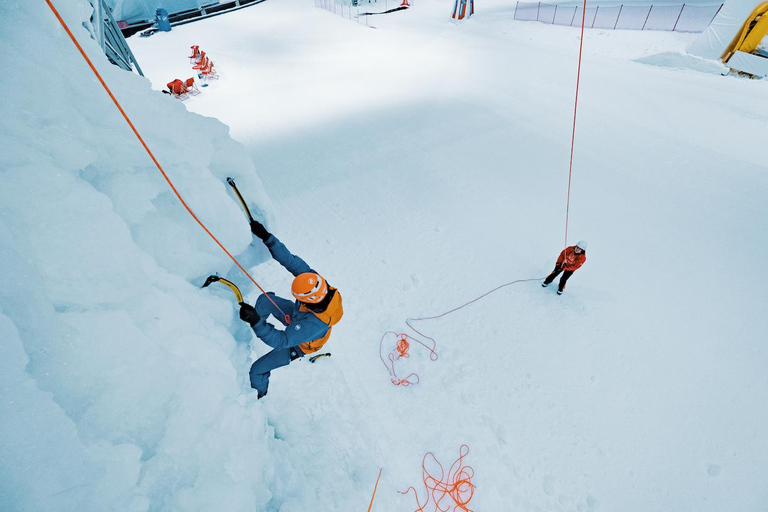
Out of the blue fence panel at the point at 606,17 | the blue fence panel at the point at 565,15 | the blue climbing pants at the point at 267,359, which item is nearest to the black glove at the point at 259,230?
the blue climbing pants at the point at 267,359

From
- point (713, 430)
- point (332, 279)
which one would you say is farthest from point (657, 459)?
point (332, 279)

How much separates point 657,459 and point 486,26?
2168 centimetres

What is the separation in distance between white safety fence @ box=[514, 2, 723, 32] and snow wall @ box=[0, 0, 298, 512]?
833 inches

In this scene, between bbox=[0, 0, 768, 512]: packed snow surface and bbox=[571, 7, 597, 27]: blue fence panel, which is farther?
bbox=[571, 7, 597, 27]: blue fence panel

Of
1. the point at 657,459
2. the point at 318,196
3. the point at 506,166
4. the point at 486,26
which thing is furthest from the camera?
the point at 486,26

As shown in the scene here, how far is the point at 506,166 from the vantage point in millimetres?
7699

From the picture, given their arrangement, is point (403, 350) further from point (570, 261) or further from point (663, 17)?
point (663, 17)

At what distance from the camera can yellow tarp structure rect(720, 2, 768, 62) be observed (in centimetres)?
1064

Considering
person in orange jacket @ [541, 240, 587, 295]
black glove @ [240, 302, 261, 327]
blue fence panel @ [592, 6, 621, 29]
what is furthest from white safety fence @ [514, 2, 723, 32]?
black glove @ [240, 302, 261, 327]

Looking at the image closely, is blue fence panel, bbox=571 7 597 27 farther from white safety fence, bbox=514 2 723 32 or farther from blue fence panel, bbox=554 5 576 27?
blue fence panel, bbox=554 5 576 27

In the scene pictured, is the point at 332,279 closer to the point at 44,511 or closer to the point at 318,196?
the point at 318,196

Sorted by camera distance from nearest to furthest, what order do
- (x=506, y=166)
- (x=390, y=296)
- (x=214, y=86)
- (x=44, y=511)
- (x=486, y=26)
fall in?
(x=44, y=511) < (x=390, y=296) < (x=506, y=166) < (x=214, y=86) < (x=486, y=26)

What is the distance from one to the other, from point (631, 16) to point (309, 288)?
22865 millimetres

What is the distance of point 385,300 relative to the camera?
5090 millimetres
